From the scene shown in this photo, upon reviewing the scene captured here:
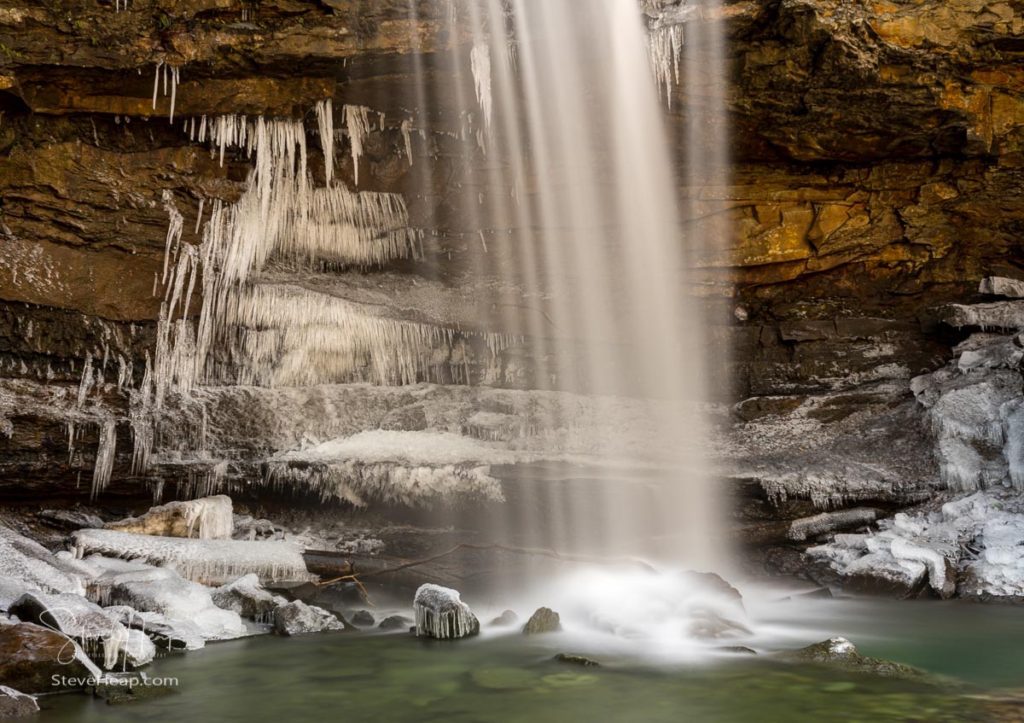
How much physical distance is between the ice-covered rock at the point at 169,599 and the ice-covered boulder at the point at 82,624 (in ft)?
3.92

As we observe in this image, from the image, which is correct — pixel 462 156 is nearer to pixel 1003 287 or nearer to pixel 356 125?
pixel 356 125

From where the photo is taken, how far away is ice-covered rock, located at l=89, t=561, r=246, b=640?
824 cm

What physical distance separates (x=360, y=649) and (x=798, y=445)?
797 cm

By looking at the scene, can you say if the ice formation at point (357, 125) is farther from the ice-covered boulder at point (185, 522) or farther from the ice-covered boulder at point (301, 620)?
the ice-covered boulder at point (301, 620)

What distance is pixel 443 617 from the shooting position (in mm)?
8289

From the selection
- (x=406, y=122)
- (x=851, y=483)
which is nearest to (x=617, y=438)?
(x=851, y=483)

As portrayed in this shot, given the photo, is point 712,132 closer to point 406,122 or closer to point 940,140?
point 940,140

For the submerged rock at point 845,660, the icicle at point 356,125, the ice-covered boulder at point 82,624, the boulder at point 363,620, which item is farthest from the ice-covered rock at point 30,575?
the icicle at point 356,125

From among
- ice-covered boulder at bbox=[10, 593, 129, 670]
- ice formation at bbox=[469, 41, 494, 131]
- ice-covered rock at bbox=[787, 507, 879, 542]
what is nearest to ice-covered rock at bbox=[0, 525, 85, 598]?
ice-covered boulder at bbox=[10, 593, 129, 670]

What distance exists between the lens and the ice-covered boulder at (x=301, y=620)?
335 inches

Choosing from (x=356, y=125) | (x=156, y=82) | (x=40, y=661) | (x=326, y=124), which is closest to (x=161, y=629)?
(x=40, y=661)

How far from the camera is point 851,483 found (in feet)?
39.8

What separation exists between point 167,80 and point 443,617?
7933mm

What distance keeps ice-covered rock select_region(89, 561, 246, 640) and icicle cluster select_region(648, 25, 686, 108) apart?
8784mm
